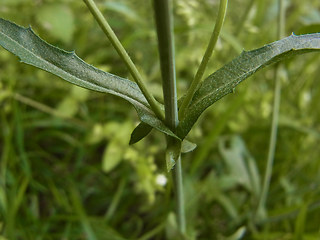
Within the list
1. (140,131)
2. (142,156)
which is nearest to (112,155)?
(142,156)

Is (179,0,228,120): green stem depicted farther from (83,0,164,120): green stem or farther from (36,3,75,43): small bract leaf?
(36,3,75,43): small bract leaf

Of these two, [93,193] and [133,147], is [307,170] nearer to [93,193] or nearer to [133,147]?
[133,147]

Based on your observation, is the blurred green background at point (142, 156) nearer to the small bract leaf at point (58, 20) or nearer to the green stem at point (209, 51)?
the small bract leaf at point (58, 20)

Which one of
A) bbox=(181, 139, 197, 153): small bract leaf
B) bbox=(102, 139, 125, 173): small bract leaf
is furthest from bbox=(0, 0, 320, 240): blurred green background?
bbox=(181, 139, 197, 153): small bract leaf

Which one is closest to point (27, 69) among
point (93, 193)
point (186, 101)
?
point (93, 193)

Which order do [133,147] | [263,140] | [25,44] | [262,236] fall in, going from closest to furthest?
[25,44]
[262,236]
[133,147]
[263,140]

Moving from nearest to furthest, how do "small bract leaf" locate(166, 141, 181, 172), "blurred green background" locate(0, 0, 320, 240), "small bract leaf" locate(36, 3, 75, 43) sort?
"small bract leaf" locate(166, 141, 181, 172) < "blurred green background" locate(0, 0, 320, 240) < "small bract leaf" locate(36, 3, 75, 43)
